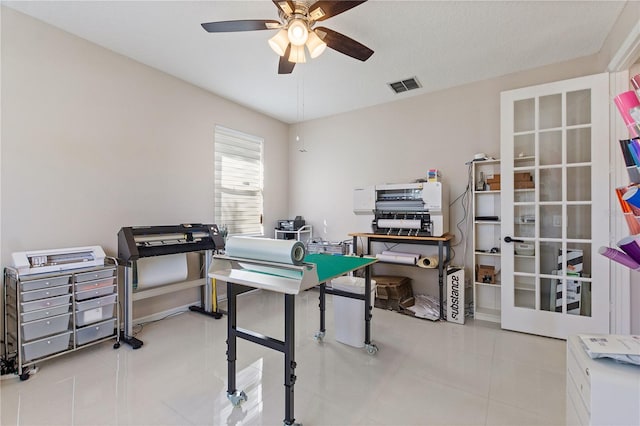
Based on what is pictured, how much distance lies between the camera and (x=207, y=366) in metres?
2.30

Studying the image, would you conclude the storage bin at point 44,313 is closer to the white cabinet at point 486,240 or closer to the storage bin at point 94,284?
the storage bin at point 94,284

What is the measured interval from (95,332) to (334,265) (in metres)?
2.19

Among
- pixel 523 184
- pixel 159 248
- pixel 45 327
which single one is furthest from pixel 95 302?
pixel 523 184

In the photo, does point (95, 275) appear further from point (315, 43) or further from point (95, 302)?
point (315, 43)

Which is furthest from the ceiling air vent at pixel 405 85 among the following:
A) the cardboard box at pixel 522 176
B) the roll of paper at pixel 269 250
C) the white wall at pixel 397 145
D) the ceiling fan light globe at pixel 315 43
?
the roll of paper at pixel 269 250

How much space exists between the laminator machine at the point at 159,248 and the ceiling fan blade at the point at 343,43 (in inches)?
95.9

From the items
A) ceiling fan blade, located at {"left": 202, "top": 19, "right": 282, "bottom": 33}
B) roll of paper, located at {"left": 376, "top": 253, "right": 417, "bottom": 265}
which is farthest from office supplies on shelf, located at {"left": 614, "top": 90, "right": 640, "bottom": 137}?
roll of paper, located at {"left": 376, "top": 253, "right": 417, "bottom": 265}

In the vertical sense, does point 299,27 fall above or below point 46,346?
above

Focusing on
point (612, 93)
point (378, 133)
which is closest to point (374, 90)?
point (378, 133)

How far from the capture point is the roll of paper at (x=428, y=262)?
337 cm

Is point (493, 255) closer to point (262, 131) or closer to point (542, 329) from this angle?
point (542, 329)

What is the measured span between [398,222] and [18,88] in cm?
383

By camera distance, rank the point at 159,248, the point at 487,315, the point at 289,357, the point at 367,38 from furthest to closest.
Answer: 1. the point at 487,315
2. the point at 159,248
3. the point at 367,38
4. the point at 289,357

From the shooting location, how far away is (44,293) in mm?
2180
